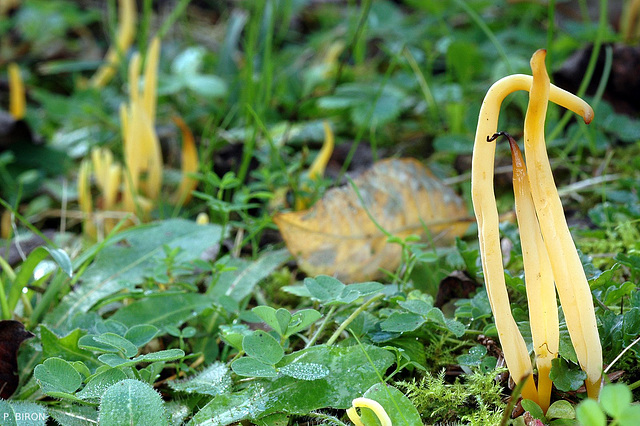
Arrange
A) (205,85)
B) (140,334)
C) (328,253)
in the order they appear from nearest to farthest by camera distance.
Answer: (140,334), (328,253), (205,85)

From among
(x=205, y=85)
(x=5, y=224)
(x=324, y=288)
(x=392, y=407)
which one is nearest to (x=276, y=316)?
(x=324, y=288)

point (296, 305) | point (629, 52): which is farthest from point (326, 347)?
point (629, 52)

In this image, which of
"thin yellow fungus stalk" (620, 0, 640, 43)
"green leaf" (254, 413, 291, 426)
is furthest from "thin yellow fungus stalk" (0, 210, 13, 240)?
"thin yellow fungus stalk" (620, 0, 640, 43)

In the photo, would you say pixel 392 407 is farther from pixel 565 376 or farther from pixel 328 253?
pixel 328 253

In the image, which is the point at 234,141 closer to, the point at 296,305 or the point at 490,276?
the point at 296,305

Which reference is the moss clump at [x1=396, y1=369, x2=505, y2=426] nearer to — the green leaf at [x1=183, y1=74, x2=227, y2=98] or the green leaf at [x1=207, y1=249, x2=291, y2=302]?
the green leaf at [x1=207, y1=249, x2=291, y2=302]
